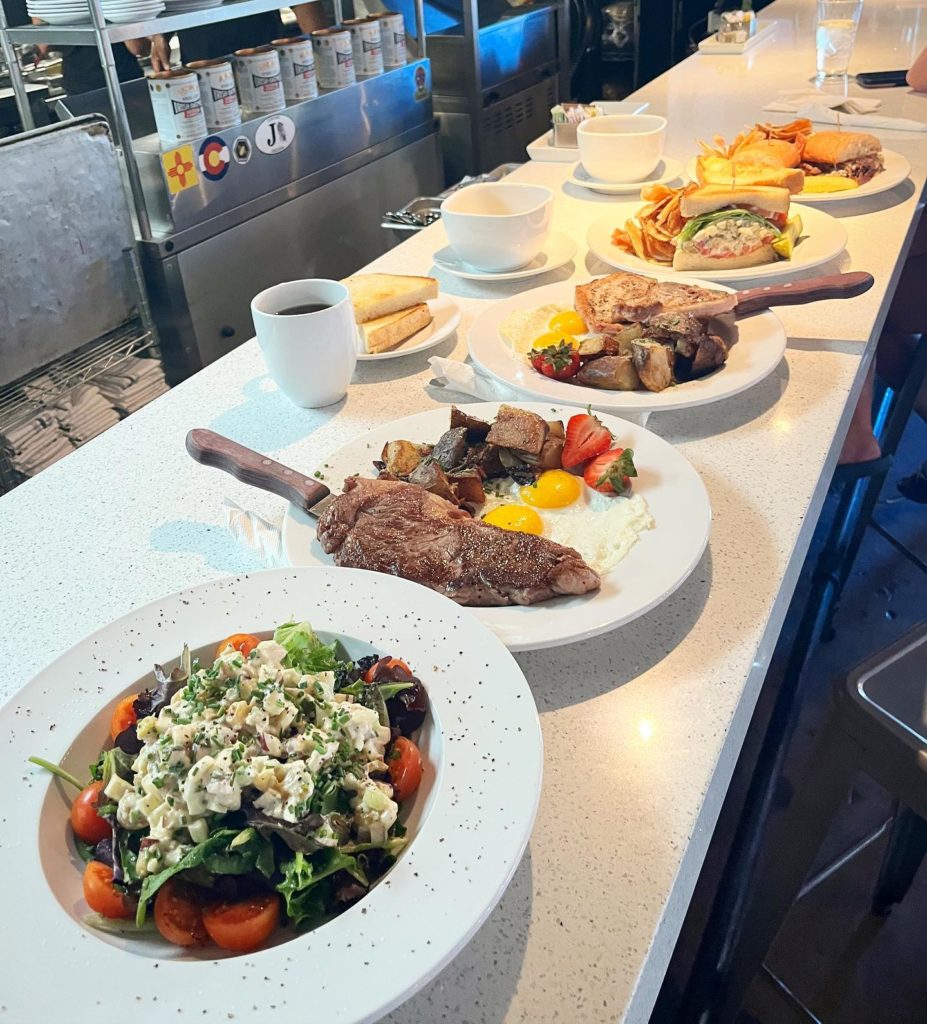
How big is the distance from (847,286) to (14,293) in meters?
1.72

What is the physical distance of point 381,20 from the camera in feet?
10.3

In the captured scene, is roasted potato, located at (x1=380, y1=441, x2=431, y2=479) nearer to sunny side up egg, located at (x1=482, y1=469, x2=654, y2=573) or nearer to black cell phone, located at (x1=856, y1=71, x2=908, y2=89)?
sunny side up egg, located at (x1=482, y1=469, x2=654, y2=573)

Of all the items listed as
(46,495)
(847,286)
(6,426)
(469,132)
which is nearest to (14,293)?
(6,426)

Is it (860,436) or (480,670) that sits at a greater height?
(480,670)

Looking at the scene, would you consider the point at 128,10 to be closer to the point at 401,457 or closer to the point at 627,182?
the point at 627,182

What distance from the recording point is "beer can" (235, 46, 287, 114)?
2613 mm

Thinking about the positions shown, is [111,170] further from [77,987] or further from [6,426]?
[77,987]

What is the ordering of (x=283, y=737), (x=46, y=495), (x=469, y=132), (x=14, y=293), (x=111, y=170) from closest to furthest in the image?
(x=283, y=737) < (x=46, y=495) < (x=14, y=293) < (x=111, y=170) < (x=469, y=132)

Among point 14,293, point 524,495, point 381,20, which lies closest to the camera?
point 524,495

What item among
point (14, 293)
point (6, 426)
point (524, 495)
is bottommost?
Answer: point (6, 426)

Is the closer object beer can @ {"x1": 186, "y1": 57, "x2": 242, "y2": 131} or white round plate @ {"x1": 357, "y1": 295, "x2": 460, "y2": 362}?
white round plate @ {"x1": 357, "y1": 295, "x2": 460, "y2": 362}

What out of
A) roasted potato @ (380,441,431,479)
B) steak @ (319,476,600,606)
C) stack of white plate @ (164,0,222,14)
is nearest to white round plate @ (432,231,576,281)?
roasted potato @ (380,441,431,479)

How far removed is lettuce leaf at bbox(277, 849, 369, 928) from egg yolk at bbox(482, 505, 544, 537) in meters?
0.42

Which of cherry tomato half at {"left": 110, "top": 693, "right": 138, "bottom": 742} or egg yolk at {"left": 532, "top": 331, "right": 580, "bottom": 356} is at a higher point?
cherry tomato half at {"left": 110, "top": 693, "right": 138, "bottom": 742}
